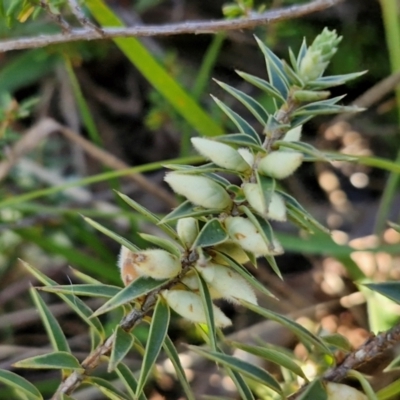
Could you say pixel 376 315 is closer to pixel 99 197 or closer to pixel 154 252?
pixel 154 252

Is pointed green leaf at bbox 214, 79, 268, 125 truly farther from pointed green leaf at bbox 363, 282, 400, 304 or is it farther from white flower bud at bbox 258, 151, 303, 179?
pointed green leaf at bbox 363, 282, 400, 304

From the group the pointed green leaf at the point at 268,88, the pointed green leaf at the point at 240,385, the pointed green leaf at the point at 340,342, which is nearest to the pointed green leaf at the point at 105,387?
the pointed green leaf at the point at 240,385

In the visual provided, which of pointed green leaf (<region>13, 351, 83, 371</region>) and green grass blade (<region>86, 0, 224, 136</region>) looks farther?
green grass blade (<region>86, 0, 224, 136</region>)

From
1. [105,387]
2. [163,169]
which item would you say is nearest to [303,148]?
[105,387]

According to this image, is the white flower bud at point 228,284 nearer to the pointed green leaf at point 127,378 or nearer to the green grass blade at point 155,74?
the pointed green leaf at point 127,378

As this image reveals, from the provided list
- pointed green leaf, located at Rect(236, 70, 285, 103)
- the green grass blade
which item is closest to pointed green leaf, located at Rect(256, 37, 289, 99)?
pointed green leaf, located at Rect(236, 70, 285, 103)
